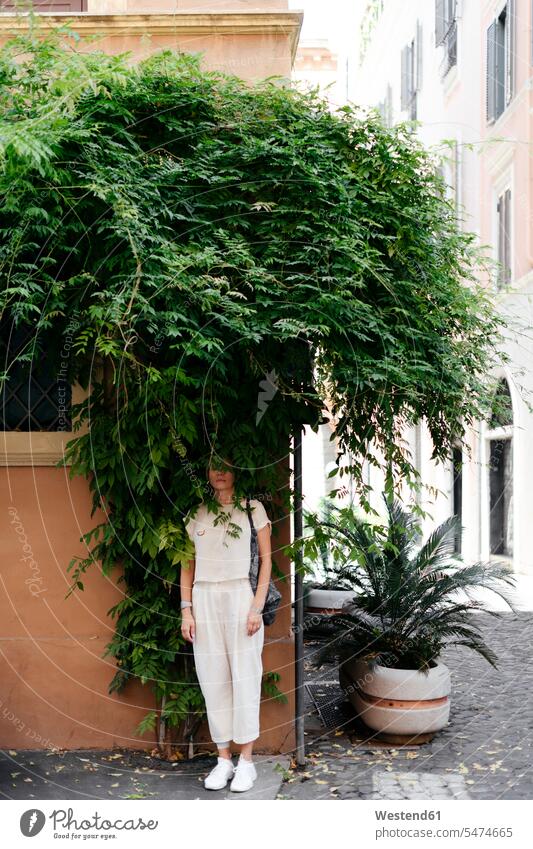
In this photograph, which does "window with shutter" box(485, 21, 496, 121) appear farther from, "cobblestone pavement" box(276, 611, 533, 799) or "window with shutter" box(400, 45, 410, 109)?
"cobblestone pavement" box(276, 611, 533, 799)

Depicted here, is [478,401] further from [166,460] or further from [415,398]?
[166,460]

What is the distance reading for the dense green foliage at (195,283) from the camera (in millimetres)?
4562

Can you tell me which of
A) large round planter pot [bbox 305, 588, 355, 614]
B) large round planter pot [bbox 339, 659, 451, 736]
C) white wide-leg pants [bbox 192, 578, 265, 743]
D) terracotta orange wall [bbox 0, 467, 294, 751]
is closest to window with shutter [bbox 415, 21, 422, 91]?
large round planter pot [bbox 305, 588, 355, 614]

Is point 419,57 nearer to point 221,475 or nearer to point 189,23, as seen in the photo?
point 189,23

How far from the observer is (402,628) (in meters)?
5.92

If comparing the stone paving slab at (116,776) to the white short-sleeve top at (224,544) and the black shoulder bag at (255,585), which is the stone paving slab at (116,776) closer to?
the black shoulder bag at (255,585)

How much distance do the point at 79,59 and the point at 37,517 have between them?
2.57m

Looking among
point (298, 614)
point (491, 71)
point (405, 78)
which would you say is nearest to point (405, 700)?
point (298, 614)

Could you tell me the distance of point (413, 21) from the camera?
18.7 metres

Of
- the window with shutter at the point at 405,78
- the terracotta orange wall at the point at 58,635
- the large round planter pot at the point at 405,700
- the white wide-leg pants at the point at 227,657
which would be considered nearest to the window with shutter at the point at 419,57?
the window with shutter at the point at 405,78

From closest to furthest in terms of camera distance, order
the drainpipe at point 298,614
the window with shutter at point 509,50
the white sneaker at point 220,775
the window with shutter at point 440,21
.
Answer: the white sneaker at point 220,775, the drainpipe at point 298,614, the window with shutter at point 509,50, the window with shutter at point 440,21

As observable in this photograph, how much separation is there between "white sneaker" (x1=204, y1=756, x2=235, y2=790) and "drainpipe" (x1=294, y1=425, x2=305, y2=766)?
1.64 feet
